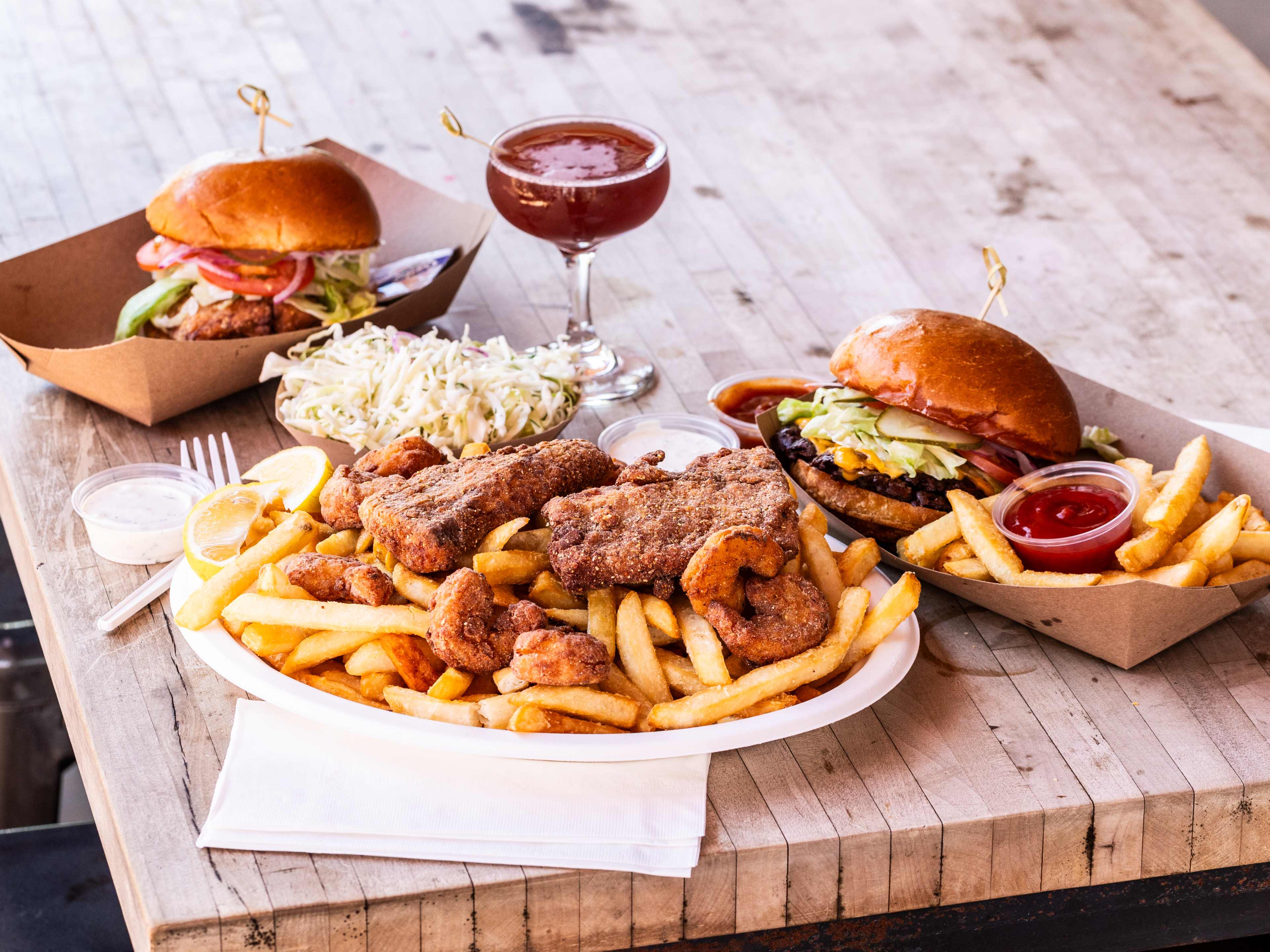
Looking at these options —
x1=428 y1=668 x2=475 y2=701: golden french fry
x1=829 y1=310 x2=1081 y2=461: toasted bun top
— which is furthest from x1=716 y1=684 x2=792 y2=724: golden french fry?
x1=829 y1=310 x2=1081 y2=461: toasted bun top

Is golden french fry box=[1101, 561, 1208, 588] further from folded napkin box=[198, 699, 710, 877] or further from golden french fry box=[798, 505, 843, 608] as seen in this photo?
folded napkin box=[198, 699, 710, 877]

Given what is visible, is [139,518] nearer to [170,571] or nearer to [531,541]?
[170,571]

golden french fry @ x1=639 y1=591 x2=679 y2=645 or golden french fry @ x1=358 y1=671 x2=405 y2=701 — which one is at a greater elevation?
golden french fry @ x1=639 y1=591 x2=679 y2=645

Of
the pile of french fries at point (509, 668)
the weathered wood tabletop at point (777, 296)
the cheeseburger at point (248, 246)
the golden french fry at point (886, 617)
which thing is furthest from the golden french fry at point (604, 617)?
the cheeseburger at point (248, 246)

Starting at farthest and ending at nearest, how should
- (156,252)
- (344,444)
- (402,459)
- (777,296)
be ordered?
1. (777,296)
2. (156,252)
3. (344,444)
4. (402,459)

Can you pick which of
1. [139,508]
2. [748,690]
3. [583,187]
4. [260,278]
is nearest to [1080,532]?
[748,690]

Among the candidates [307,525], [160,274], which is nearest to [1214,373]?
[307,525]
